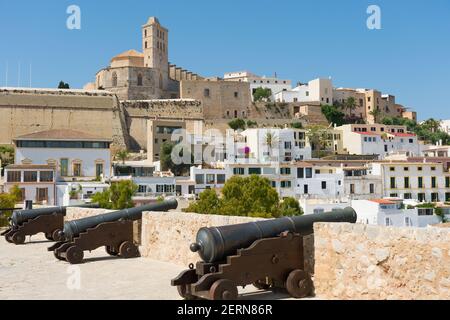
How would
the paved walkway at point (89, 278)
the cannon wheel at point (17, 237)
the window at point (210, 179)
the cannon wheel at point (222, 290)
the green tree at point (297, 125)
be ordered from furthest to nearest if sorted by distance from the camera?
the green tree at point (297, 125) < the window at point (210, 179) < the cannon wheel at point (17, 237) < the paved walkway at point (89, 278) < the cannon wheel at point (222, 290)

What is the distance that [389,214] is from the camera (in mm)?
33188

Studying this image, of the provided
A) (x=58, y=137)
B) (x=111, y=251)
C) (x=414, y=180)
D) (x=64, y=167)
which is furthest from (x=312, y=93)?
(x=111, y=251)

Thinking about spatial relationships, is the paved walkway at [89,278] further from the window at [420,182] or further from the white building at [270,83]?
the white building at [270,83]

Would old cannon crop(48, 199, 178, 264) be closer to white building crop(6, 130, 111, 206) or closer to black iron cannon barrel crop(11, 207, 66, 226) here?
black iron cannon barrel crop(11, 207, 66, 226)

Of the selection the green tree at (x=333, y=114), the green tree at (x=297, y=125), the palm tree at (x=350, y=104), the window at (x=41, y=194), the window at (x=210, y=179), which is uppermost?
the palm tree at (x=350, y=104)

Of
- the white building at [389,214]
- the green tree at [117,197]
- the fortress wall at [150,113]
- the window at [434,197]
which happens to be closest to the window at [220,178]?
the green tree at [117,197]

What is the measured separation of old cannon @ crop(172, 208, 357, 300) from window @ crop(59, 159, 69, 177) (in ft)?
128

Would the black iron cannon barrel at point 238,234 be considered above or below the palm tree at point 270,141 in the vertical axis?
below

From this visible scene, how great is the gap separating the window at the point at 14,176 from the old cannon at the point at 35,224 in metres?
26.6

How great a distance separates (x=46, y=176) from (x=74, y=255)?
102 feet

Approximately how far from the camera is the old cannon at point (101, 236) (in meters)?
9.40

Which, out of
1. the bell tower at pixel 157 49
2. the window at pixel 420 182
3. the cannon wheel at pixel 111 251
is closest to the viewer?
the cannon wheel at pixel 111 251
